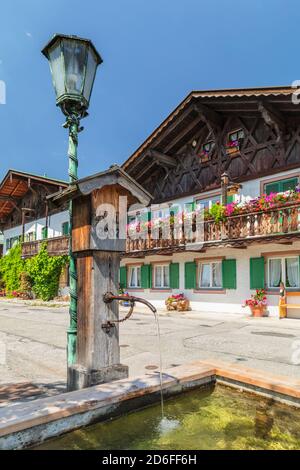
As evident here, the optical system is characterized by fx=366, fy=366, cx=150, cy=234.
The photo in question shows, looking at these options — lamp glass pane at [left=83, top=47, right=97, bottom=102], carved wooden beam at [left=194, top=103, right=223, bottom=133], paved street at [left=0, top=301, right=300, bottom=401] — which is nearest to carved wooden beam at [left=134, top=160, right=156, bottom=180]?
carved wooden beam at [left=194, top=103, right=223, bottom=133]

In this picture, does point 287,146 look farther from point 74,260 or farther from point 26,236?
point 26,236

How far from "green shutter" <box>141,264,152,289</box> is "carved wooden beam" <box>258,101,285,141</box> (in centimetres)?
914

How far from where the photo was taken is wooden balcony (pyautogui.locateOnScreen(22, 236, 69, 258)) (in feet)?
79.9

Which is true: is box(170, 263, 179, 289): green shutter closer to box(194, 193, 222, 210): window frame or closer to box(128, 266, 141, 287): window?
box(128, 266, 141, 287): window

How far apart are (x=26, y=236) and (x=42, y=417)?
30.6 metres

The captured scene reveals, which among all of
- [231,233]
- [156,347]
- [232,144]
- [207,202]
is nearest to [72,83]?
[156,347]

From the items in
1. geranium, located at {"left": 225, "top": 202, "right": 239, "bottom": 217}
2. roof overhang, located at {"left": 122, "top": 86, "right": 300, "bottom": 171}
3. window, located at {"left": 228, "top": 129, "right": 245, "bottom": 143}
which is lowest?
geranium, located at {"left": 225, "top": 202, "right": 239, "bottom": 217}

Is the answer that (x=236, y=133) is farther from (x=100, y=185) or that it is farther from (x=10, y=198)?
(x=10, y=198)

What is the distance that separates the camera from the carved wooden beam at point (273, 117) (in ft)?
48.8

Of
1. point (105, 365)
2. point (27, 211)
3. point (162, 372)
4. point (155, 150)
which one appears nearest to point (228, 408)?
point (162, 372)

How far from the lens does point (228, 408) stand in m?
3.36

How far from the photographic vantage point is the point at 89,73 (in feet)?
13.7

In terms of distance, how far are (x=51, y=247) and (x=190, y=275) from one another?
12.1 meters

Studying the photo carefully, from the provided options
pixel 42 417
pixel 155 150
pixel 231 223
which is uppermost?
pixel 155 150
